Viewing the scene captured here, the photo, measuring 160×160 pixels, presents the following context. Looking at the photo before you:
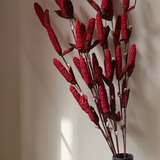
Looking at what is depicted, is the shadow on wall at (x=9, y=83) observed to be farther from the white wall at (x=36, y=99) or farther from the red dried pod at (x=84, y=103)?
the red dried pod at (x=84, y=103)

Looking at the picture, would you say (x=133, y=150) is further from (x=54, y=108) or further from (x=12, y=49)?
(x=12, y=49)

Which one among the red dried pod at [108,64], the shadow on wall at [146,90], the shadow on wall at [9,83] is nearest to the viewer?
the red dried pod at [108,64]

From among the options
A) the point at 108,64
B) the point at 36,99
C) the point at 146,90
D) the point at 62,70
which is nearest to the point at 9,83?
the point at 36,99

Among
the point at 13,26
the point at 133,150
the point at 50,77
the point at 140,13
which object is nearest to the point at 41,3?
the point at 13,26

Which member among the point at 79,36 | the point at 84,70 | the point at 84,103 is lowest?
the point at 84,103

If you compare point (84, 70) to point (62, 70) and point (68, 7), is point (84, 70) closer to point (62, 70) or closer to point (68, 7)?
point (62, 70)

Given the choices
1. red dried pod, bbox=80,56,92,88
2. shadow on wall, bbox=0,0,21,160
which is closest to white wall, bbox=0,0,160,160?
shadow on wall, bbox=0,0,21,160

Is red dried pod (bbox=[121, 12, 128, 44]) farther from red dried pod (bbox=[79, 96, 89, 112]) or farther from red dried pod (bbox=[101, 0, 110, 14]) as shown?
red dried pod (bbox=[79, 96, 89, 112])

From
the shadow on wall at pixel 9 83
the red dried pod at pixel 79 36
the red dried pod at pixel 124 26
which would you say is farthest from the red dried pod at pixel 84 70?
the shadow on wall at pixel 9 83

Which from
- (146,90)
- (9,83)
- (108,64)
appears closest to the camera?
(108,64)

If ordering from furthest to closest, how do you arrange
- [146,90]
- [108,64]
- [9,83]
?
[9,83] < [146,90] < [108,64]

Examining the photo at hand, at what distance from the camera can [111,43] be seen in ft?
3.66

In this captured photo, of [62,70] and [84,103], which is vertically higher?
[62,70]

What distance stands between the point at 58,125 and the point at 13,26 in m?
0.65
